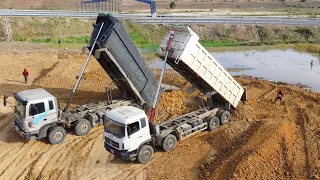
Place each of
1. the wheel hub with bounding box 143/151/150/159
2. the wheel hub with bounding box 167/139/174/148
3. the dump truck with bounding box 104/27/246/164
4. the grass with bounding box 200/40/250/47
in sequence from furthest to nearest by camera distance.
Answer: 1. the grass with bounding box 200/40/250/47
2. the wheel hub with bounding box 167/139/174/148
3. the wheel hub with bounding box 143/151/150/159
4. the dump truck with bounding box 104/27/246/164

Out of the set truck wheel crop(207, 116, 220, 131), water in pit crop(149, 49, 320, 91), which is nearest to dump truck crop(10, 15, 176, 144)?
truck wheel crop(207, 116, 220, 131)

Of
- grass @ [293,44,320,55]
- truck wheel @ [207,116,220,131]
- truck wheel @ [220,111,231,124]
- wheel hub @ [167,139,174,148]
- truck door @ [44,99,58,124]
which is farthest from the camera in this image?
grass @ [293,44,320,55]

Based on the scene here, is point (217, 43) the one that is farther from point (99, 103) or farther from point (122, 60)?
point (122, 60)

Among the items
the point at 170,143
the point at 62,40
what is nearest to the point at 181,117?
the point at 170,143

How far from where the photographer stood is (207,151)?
13352 millimetres

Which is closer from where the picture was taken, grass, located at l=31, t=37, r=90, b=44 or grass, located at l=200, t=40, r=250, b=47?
grass, located at l=31, t=37, r=90, b=44

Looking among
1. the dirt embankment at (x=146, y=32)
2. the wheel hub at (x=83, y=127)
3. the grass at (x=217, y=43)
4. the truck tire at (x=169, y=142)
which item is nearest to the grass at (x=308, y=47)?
the dirt embankment at (x=146, y=32)

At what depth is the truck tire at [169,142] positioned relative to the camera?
1293cm

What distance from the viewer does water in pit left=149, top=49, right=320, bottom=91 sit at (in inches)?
1032

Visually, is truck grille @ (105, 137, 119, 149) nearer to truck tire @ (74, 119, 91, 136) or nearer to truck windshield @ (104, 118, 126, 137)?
truck windshield @ (104, 118, 126, 137)

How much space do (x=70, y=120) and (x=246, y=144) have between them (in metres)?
7.38

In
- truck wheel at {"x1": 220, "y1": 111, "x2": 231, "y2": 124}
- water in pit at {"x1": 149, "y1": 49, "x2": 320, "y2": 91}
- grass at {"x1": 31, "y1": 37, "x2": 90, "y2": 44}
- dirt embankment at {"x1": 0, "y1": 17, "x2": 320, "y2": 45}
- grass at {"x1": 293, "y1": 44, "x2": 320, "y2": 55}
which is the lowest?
truck wheel at {"x1": 220, "y1": 111, "x2": 231, "y2": 124}

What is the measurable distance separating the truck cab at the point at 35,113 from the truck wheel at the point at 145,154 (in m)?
4.10

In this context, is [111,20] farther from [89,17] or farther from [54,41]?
[89,17]
